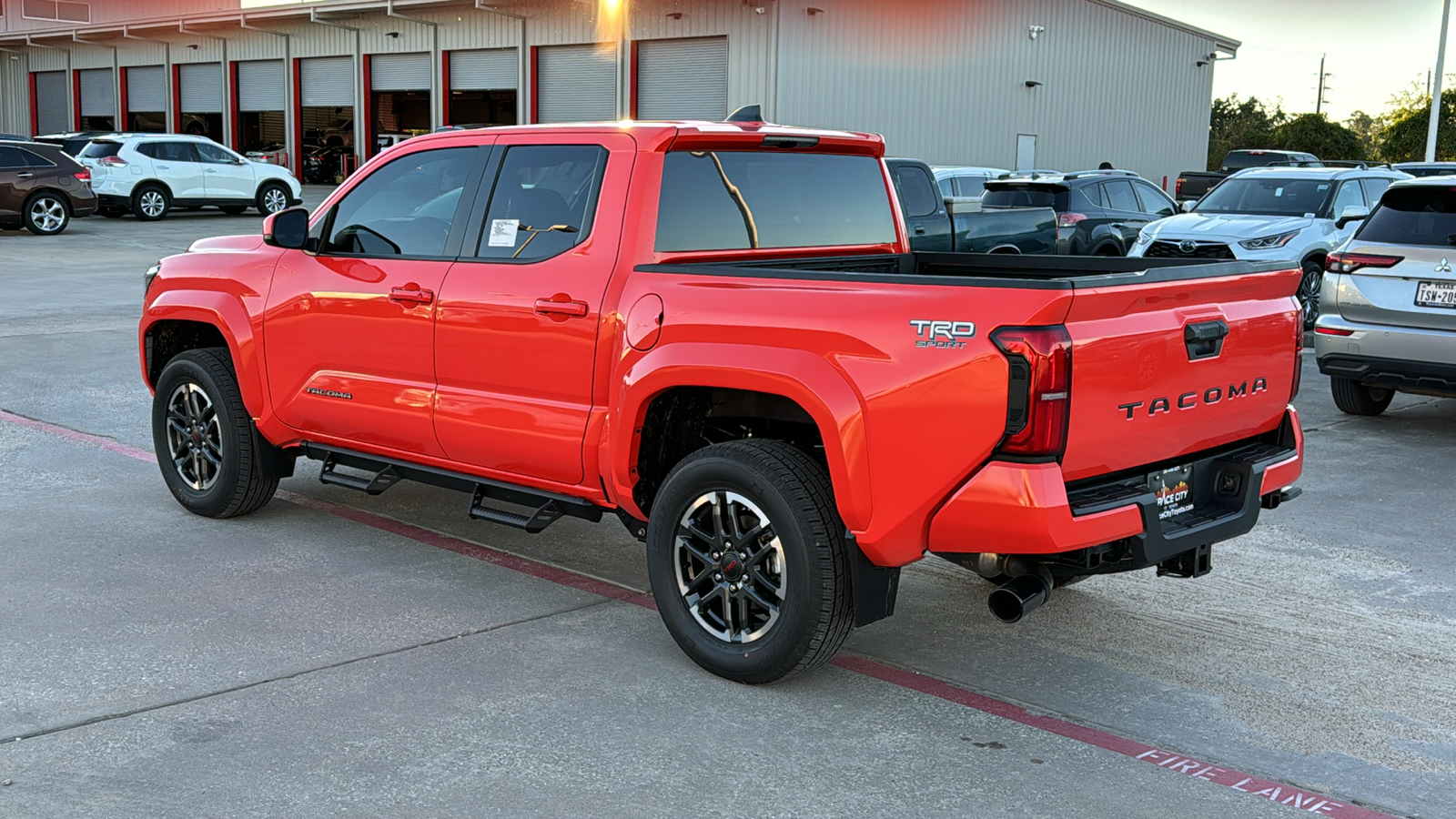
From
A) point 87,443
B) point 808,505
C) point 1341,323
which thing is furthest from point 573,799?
point 1341,323

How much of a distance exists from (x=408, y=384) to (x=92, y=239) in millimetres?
21202

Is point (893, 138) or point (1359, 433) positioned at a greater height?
point (893, 138)

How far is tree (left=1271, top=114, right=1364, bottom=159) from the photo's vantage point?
2527 inches

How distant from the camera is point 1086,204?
17.3m

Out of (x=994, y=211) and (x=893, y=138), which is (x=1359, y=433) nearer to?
(x=994, y=211)

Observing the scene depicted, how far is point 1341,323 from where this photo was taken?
30.8 feet

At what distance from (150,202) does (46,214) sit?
407 centimetres

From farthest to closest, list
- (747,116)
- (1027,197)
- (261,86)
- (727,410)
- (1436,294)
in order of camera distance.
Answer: (261,86) → (1027,197) → (1436,294) → (747,116) → (727,410)

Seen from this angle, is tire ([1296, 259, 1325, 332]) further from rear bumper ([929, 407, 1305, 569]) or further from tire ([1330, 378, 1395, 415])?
rear bumper ([929, 407, 1305, 569])

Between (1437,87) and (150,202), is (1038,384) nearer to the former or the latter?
(150,202)

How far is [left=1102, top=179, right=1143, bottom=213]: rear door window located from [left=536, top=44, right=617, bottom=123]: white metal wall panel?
1631cm

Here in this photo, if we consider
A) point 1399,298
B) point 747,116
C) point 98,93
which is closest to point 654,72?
point 1399,298

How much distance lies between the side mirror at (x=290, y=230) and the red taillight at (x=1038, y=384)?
347cm

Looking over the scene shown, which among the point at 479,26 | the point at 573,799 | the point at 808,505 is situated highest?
the point at 479,26
